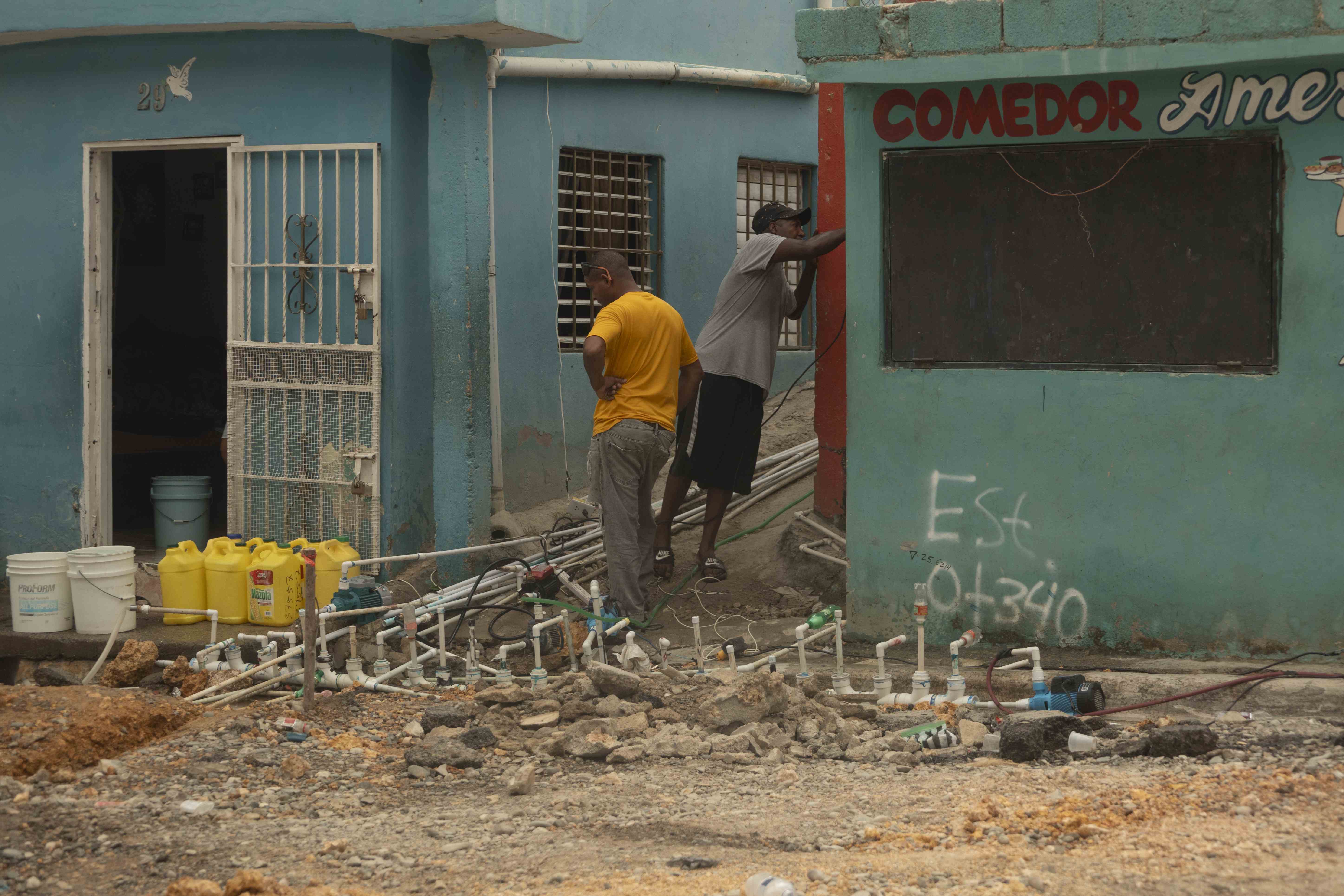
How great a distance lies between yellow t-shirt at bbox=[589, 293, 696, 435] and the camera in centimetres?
736

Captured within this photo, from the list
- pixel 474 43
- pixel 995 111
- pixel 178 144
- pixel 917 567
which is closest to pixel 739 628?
pixel 917 567

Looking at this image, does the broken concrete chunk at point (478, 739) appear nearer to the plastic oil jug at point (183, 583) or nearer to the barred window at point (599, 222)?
the plastic oil jug at point (183, 583)

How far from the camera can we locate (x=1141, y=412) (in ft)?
21.1

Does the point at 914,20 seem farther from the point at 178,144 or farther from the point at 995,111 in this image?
the point at 178,144

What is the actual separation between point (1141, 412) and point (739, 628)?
8.07 feet

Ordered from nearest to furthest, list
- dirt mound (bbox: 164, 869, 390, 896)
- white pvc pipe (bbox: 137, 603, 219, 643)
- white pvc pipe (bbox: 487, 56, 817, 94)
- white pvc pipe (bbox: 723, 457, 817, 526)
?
1. dirt mound (bbox: 164, 869, 390, 896)
2. white pvc pipe (bbox: 137, 603, 219, 643)
3. white pvc pipe (bbox: 723, 457, 817, 526)
4. white pvc pipe (bbox: 487, 56, 817, 94)

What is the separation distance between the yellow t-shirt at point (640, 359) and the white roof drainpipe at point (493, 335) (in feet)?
4.52

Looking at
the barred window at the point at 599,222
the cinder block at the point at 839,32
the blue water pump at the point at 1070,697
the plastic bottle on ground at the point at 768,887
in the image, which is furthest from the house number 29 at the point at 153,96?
the plastic bottle on ground at the point at 768,887

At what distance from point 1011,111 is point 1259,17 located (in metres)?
1.15

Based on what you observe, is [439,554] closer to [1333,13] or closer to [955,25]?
[955,25]

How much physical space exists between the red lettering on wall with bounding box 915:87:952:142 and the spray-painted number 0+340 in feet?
6.77

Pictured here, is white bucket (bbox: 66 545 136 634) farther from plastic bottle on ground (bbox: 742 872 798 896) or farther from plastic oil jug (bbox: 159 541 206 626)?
plastic bottle on ground (bbox: 742 872 798 896)

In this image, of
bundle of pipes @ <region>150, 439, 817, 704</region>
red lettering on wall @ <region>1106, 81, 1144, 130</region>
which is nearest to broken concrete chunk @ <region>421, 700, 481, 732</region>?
bundle of pipes @ <region>150, 439, 817, 704</region>

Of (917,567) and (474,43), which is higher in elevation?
(474,43)
